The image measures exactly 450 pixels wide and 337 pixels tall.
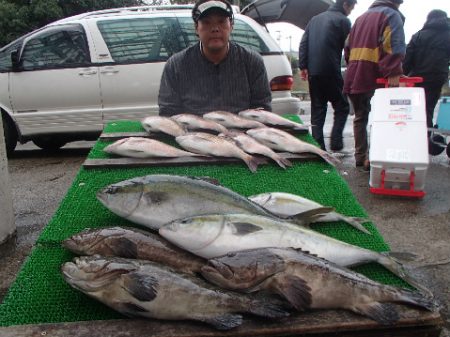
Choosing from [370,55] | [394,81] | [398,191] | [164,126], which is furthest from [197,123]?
[370,55]

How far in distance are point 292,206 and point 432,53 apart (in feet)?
20.5

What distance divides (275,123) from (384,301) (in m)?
2.28

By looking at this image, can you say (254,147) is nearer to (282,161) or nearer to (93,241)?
(282,161)

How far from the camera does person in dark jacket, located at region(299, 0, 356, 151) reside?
6.93 m

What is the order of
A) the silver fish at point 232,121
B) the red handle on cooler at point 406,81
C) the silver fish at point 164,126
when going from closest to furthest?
the silver fish at point 164,126
the silver fish at point 232,121
the red handle on cooler at point 406,81

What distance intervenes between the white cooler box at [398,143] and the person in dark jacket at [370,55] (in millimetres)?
482

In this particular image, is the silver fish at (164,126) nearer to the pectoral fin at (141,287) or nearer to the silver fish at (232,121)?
the silver fish at (232,121)

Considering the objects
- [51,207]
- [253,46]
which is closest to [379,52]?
[253,46]

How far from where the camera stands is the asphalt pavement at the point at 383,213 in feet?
12.0

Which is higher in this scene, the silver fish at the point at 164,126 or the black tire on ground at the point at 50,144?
the silver fish at the point at 164,126

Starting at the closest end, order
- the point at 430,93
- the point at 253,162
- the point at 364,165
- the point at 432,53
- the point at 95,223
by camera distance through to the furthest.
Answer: the point at 95,223 → the point at 253,162 → the point at 364,165 → the point at 432,53 → the point at 430,93

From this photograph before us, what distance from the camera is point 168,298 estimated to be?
4.44ft

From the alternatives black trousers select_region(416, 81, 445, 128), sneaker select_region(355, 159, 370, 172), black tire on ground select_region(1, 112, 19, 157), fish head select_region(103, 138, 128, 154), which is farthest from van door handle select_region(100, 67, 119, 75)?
black trousers select_region(416, 81, 445, 128)

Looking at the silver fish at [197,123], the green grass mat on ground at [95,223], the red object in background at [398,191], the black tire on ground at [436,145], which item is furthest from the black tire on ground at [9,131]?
the black tire on ground at [436,145]
